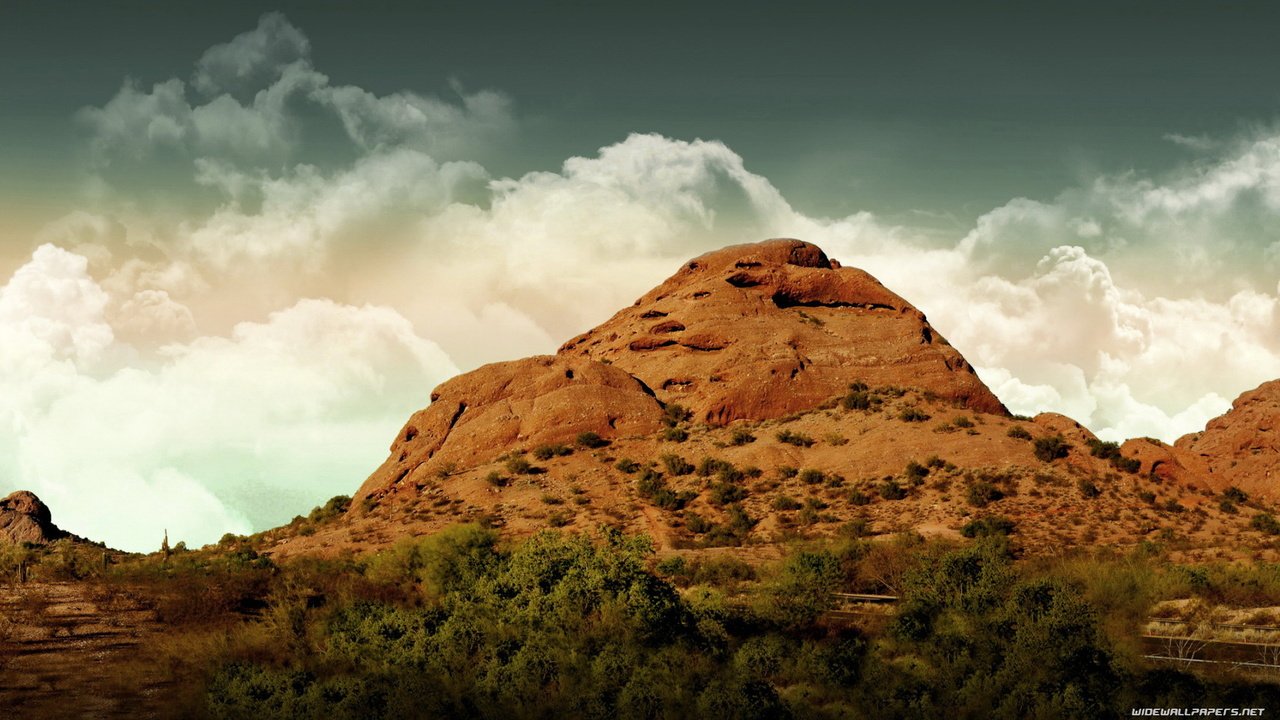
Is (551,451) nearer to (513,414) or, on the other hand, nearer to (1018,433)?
(513,414)

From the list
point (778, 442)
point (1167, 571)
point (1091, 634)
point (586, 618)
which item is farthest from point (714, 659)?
point (778, 442)

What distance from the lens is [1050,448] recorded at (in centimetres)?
4903

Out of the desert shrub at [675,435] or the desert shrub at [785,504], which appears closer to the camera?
the desert shrub at [785,504]

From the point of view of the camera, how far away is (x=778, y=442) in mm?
52125

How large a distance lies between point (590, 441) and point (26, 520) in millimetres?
32525

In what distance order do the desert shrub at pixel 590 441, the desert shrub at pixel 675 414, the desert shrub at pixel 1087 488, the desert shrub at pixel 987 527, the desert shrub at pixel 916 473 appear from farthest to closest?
the desert shrub at pixel 675 414 → the desert shrub at pixel 590 441 → the desert shrub at pixel 916 473 → the desert shrub at pixel 1087 488 → the desert shrub at pixel 987 527

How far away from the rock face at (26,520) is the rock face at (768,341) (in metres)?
36.3

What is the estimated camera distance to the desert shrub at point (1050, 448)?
4872cm

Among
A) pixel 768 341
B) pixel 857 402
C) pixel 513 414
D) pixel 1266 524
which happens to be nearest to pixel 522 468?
pixel 513 414

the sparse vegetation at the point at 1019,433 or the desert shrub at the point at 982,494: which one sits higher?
the sparse vegetation at the point at 1019,433

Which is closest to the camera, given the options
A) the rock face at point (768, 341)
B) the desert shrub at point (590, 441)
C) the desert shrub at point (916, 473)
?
the desert shrub at point (916, 473)

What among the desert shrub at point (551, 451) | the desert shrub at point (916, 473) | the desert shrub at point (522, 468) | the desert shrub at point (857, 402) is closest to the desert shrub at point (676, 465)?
the desert shrub at point (551, 451)

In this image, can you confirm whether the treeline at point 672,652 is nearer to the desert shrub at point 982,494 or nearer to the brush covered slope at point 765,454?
the desert shrub at point 982,494

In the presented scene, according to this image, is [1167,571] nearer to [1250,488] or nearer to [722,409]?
[722,409]
